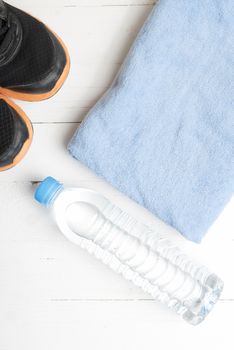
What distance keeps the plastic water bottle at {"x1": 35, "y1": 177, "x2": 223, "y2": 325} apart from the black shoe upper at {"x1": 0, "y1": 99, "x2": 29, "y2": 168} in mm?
94

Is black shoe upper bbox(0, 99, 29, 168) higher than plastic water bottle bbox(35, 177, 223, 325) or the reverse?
higher

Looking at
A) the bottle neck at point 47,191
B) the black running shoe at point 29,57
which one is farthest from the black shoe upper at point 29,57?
the bottle neck at point 47,191

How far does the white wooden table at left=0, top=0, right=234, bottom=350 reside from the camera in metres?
0.76

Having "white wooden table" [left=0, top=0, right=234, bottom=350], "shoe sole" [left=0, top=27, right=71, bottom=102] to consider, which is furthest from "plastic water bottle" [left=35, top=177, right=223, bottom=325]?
"shoe sole" [left=0, top=27, right=71, bottom=102]

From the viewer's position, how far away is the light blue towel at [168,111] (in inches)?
28.8

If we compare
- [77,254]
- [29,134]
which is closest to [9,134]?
[29,134]

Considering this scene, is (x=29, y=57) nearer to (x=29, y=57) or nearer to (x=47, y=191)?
(x=29, y=57)

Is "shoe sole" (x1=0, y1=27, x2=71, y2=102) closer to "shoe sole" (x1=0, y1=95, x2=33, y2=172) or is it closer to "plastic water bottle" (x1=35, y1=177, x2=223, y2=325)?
"shoe sole" (x1=0, y1=95, x2=33, y2=172)

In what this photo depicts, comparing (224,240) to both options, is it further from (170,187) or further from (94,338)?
(94,338)

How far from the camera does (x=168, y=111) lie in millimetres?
740

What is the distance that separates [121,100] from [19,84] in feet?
0.49

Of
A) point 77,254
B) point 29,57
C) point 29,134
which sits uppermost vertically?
point 29,57

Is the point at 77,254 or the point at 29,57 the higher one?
the point at 29,57

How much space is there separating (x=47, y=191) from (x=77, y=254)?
0.12 meters
